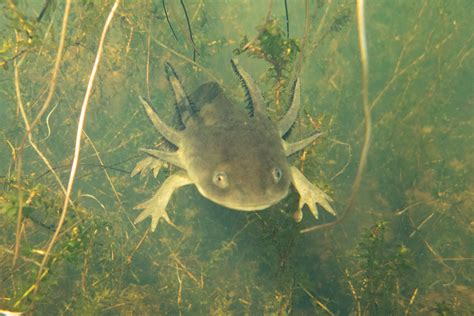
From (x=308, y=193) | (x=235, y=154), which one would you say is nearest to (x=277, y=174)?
(x=235, y=154)

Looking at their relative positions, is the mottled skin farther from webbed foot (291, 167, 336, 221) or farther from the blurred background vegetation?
the blurred background vegetation

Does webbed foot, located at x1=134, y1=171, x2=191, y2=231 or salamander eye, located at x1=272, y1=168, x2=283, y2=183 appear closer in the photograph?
salamander eye, located at x1=272, y1=168, x2=283, y2=183

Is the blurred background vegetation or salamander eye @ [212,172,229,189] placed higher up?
salamander eye @ [212,172,229,189]

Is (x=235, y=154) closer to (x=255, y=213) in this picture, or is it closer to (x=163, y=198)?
(x=255, y=213)

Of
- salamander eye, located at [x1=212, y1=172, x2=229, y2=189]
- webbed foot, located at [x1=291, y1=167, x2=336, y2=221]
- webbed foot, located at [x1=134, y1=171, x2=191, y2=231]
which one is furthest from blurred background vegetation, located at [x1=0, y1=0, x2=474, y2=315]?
salamander eye, located at [x1=212, y1=172, x2=229, y2=189]

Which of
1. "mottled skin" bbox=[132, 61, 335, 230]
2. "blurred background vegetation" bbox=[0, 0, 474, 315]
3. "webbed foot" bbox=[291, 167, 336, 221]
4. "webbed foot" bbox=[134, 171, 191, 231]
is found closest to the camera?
"mottled skin" bbox=[132, 61, 335, 230]

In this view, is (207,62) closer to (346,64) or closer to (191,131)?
(346,64)
